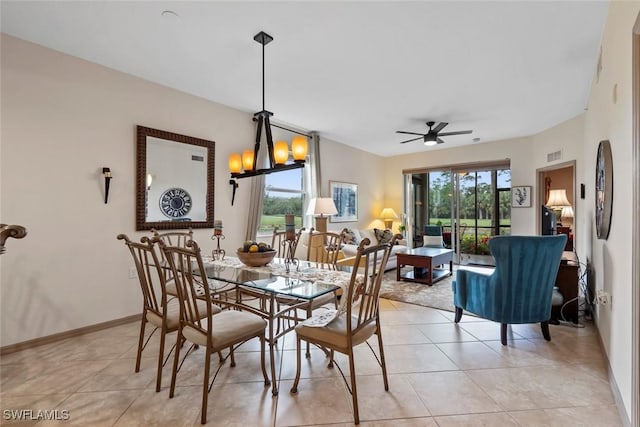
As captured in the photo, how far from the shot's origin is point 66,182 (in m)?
2.87

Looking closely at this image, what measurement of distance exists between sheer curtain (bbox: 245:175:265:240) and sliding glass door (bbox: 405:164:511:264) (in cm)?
454

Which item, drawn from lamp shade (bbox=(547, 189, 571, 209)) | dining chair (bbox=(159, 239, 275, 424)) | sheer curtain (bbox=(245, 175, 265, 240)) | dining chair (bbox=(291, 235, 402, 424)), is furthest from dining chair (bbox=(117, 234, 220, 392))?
lamp shade (bbox=(547, 189, 571, 209))

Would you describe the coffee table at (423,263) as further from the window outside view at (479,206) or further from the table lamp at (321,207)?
the window outside view at (479,206)

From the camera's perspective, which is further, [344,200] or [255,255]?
[344,200]

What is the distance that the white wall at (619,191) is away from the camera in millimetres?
1746

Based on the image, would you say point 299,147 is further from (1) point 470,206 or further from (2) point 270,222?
(1) point 470,206

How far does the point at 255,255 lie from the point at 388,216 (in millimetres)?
5452

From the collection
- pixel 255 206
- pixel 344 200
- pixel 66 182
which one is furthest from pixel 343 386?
pixel 344 200

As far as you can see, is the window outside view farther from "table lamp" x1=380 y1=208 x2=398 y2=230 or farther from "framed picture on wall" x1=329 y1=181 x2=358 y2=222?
"framed picture on wall" x1=329 y1=181 x2=358 y2=222

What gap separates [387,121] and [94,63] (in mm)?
3904

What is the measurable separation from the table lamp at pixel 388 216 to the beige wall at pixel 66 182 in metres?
5.24

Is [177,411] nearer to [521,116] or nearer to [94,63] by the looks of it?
[94,63]

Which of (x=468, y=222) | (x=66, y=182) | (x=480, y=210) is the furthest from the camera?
(x=468, y=222)

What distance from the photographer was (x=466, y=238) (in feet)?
23.1
